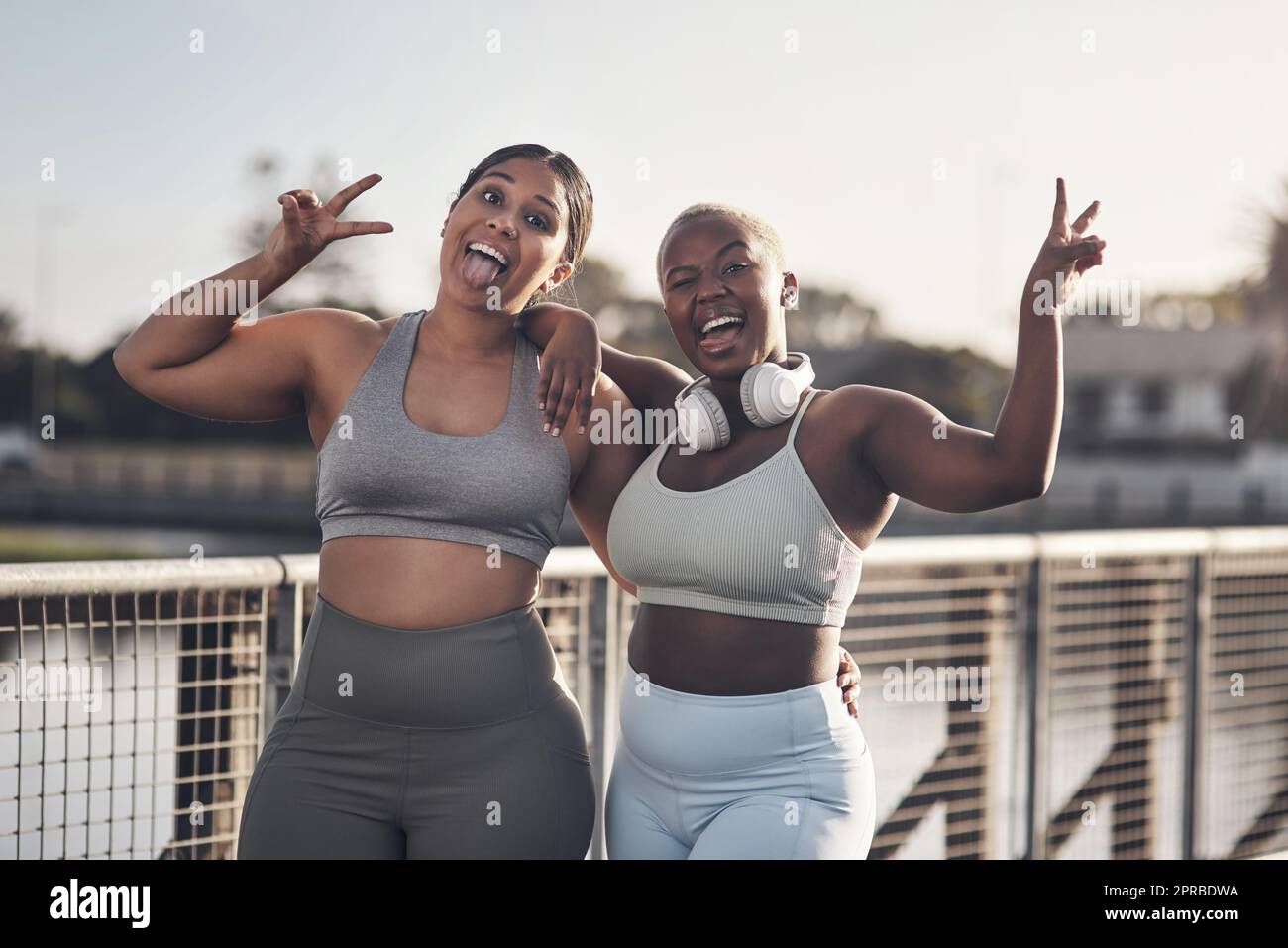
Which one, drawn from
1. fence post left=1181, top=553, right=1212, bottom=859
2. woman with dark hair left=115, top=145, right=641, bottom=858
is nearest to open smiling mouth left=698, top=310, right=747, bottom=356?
woman with dark hair left=115, top=145, right=641, bottom=858

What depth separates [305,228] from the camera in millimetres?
2672

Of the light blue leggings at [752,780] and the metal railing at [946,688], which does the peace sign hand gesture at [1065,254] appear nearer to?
the light blue leggings at [752,780]

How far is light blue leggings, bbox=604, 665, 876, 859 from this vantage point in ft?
8.51

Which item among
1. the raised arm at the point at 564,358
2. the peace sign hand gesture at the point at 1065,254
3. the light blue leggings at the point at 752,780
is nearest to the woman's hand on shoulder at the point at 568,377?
the raised arm at the point at 564,358

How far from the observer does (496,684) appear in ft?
8.73

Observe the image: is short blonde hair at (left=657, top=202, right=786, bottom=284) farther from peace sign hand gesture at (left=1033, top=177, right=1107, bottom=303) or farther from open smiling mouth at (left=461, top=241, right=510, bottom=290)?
peace sign hand gesture at (left=1033, top=177, right=1107, bottom=303)

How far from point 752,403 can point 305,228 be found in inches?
35.8

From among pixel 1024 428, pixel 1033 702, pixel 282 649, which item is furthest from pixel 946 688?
pixel 1024 428

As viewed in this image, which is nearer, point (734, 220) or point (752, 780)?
point (752, 780)

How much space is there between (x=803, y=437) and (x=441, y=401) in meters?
0.70

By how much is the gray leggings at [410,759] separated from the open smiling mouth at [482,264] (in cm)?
65

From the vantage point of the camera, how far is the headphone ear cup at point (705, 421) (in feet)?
9.08

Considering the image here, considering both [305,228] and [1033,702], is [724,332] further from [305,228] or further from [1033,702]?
[1033,702]
